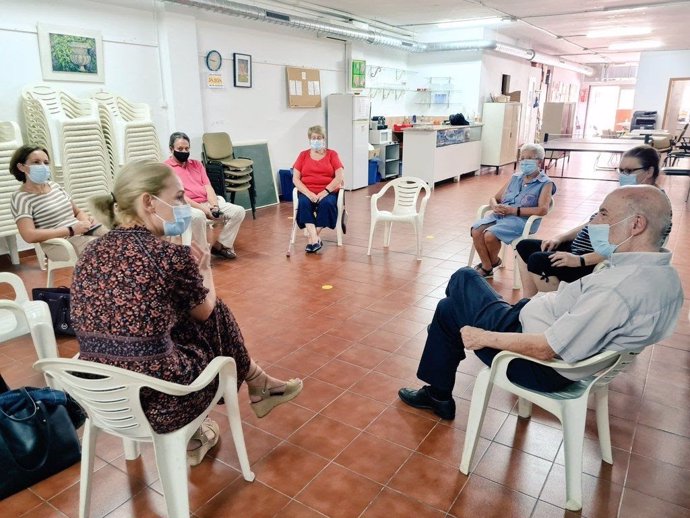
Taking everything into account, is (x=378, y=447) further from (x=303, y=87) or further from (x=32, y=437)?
(x=303, y=87)

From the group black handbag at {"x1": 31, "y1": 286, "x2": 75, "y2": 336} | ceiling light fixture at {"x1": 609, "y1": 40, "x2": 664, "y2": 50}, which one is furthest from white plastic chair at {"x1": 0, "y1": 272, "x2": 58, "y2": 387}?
ceiling light fixture at {"x1": 609, "y1": 40, "x2": 664, "y2": 50}

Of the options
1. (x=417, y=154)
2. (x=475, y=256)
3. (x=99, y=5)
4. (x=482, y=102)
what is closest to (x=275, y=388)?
(x=475, y=256)

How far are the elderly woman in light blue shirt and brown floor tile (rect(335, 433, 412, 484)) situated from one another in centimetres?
230

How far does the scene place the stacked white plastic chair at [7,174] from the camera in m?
4.26

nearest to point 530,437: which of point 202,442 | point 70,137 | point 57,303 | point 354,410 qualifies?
point 354,410

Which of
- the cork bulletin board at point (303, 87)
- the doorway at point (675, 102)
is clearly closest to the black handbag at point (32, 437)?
the cork bulletin board at point (303, 87)

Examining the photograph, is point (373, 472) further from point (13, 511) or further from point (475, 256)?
→ point (475, 256)

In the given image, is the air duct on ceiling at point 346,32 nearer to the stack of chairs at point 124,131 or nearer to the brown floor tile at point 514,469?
the stack of chairs at point 124,131

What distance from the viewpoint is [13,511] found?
1.78 metres

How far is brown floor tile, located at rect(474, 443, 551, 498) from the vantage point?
189cm

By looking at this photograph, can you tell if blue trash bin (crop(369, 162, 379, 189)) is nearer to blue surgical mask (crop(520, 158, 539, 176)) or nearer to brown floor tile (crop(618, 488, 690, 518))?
blue surgical mask (crop(520, 158, 539, 176))

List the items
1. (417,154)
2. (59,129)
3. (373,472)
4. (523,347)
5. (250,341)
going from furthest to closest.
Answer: (417,154) → (59,129) → (250,341) → (373,472) → (523,347)

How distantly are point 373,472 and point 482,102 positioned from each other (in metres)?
9.71

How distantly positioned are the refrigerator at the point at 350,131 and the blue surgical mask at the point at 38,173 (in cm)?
534
